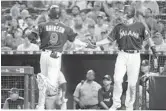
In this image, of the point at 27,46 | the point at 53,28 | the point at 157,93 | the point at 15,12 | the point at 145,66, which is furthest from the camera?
the point at 15,12

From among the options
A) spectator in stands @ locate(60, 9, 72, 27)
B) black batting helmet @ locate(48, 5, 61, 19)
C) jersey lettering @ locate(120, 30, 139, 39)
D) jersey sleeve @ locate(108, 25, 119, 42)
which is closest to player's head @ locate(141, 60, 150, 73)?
jersey lettering @ locate(120, 30, 139, 39)

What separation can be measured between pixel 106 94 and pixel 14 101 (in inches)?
65.6

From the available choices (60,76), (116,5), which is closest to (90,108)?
(60,76)

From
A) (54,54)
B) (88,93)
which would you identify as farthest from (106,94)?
(54,54)

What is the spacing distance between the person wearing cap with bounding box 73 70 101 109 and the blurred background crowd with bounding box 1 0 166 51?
850 mm

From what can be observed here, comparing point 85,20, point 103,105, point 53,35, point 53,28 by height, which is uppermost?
point 85,20

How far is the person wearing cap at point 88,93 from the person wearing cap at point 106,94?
144 millimetres

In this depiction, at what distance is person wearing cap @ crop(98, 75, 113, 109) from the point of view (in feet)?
27.8

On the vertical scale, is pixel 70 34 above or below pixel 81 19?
below

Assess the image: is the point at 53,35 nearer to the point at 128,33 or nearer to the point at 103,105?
the point at 128,33

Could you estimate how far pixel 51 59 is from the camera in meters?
8.16

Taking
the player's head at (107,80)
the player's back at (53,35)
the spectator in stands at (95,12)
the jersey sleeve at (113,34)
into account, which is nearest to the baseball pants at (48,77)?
the player's back at (53,35)

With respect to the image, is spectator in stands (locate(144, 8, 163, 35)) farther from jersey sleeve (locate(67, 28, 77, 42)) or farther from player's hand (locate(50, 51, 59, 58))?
player's hand (locate(50, 51, 59, 58))

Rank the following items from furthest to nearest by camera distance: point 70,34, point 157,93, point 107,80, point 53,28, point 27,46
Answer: point 27,46 < point 107,80 < point 70,34 < point 53,28 < point 157,93
